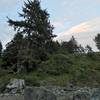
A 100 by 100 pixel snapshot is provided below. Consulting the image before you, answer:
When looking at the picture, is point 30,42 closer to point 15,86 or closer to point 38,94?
point 15,86

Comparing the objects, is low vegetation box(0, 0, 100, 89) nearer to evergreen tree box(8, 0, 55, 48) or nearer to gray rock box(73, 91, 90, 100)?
evergreen tree box(8, 0, 55, 48)

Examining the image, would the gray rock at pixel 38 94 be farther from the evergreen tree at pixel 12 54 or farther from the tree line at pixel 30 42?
the evergreen tree at pixel 12 54

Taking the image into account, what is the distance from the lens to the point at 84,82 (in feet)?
83.9

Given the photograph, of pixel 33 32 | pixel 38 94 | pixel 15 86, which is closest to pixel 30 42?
pixel 33 32

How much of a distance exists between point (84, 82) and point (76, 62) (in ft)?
18.1

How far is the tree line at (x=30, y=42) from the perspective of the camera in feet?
95.3

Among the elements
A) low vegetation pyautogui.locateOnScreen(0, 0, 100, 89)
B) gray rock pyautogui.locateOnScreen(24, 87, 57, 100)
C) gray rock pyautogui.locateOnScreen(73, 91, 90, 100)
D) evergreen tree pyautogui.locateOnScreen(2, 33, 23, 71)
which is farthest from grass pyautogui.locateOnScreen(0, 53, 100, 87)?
gray rock pyautogui.locateOnScreen(73, 91, 90, 100)

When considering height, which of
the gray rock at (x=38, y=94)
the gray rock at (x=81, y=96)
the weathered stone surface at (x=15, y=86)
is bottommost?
the gray rock at (x=81, y=96)

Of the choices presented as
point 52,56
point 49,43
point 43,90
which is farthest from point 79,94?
point 49,43

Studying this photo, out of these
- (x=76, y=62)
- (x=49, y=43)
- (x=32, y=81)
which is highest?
(x=49, y=43)

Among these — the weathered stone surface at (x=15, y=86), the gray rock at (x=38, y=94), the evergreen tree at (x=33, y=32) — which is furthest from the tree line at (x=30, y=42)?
the gray rock at (x=38, y=94)

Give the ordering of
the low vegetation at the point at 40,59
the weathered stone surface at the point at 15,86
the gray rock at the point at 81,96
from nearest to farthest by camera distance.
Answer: the gray rock at the point at 81,96 → the weathered stone surface at the point at 15,86 → the low vegetation at the point at 40,59

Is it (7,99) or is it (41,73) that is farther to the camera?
(41,73)

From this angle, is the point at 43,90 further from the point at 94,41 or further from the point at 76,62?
the point at 94,41
